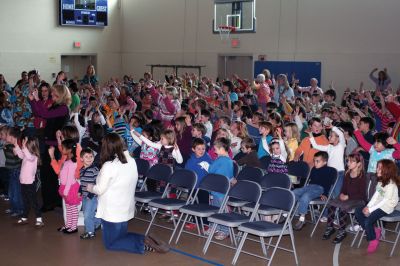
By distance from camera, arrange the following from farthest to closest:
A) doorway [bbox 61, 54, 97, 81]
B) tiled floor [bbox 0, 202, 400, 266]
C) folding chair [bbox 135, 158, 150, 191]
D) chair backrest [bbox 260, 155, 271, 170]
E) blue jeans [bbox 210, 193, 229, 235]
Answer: doorway [bbox 61, 54, 97, 81] < chair backrest [bbox 260, 155, 271, 170] < folding chair [bbox 135, 158, 150, 191] < blue jeans [bbox 210, 193, 229, 235] < tiled floor [bbox 0, 202, 400, 266]

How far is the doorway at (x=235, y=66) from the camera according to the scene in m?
19.8

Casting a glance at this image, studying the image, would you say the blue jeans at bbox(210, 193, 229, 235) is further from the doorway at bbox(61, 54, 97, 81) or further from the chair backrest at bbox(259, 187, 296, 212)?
the doorway at bbox(61, 54, 97, 81)

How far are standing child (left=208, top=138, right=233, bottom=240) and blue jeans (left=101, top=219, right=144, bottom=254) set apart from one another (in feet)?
3.87

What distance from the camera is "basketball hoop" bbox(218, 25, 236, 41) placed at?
19964 millimetres

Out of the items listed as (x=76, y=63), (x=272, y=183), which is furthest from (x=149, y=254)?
(x=76, y=63)

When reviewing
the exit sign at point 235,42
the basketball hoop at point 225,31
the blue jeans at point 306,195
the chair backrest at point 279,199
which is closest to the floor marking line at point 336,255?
the blue jeans at point 306,195

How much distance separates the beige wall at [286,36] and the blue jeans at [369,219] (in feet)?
33.1

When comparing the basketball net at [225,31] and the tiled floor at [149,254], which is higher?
the basketball net at [225,31]

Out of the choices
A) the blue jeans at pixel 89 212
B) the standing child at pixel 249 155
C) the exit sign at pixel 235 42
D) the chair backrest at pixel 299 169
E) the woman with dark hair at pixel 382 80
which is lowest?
the blue jeans at pixel 89 212

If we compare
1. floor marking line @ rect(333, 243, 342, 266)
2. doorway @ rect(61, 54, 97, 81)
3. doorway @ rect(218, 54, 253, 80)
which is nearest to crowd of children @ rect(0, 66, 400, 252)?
floor marking line @ rect(333, 243, 342, 266)

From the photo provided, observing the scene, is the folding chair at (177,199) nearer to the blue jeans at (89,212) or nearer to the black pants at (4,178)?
the blue jeans at (89,212)

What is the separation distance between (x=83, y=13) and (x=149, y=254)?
16141 millimetres

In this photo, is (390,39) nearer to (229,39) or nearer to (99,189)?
(229,39)

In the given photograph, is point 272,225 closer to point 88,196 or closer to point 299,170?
point 299,170
